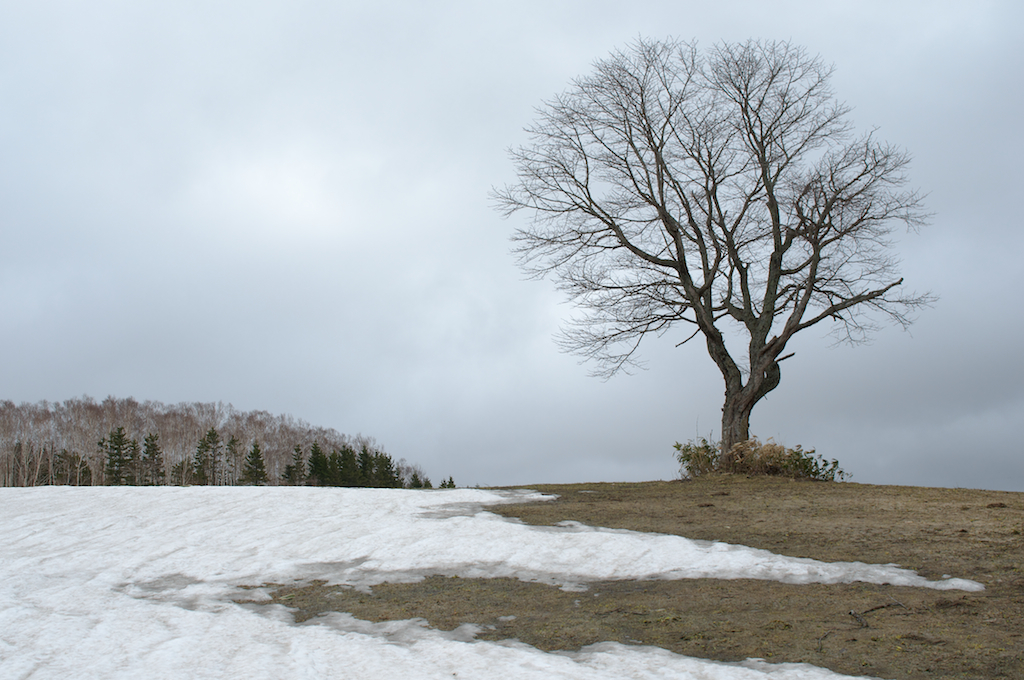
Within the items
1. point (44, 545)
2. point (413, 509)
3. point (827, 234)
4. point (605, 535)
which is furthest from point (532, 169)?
point (44, 545)

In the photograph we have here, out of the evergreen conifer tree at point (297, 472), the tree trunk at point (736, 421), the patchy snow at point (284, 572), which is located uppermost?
the tree trunk at point (736, 421)

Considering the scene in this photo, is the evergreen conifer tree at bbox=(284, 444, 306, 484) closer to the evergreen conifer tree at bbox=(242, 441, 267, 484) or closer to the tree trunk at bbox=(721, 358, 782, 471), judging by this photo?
the evergreen conifer tree at bbox=(242, 441, 267, 484)

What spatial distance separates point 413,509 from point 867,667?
6961 mm

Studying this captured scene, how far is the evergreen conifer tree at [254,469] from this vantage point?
159 ft

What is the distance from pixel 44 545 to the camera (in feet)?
25.2

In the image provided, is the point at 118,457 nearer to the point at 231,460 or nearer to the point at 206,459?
the point at 206,459

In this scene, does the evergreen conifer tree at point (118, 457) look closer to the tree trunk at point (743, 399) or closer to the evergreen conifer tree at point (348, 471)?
the evergreen conifer tree at point (348, 471)

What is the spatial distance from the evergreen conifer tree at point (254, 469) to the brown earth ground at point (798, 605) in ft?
145

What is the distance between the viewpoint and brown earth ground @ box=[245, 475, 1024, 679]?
3.97 m

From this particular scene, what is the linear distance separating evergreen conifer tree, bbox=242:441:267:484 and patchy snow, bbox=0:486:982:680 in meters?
39.1

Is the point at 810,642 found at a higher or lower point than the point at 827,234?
lower

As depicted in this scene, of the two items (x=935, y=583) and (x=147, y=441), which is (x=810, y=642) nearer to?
(x=935, y=583)

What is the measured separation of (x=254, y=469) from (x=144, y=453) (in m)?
10.8

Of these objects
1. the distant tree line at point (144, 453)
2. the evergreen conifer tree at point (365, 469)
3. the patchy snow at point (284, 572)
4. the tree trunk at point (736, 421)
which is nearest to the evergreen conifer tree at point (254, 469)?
the distant tree line at point (144, 453)
